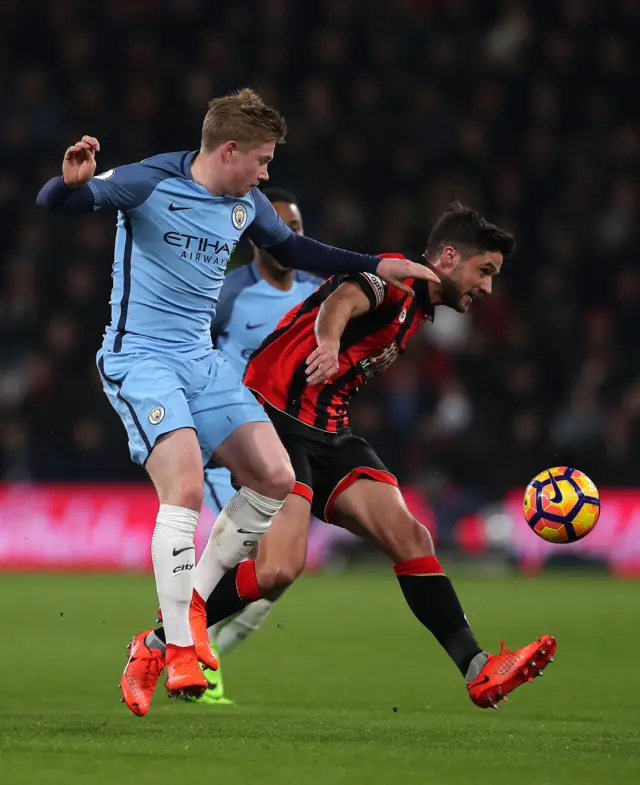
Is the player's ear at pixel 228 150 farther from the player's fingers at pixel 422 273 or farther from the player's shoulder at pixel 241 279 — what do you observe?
the player's shoulder at pixel 241 279

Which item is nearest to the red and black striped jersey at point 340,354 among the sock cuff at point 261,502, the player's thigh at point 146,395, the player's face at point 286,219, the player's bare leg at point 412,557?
the player's bare leg at point 412,557

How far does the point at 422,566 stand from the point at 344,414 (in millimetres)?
739

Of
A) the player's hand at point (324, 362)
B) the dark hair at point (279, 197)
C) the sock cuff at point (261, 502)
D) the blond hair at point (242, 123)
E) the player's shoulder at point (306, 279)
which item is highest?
the blond hair at point (242, 123)

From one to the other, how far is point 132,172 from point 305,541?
160 centimetres

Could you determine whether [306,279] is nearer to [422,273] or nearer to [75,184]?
[422,273]

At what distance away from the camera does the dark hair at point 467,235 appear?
5.62 metres

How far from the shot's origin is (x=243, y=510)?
5.29 metres

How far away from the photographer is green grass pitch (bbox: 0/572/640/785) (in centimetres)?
391

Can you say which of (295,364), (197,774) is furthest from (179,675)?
(295,364)

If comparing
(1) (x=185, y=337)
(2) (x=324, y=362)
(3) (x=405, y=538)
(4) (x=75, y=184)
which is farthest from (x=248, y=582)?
(4) (x=75, y=184)

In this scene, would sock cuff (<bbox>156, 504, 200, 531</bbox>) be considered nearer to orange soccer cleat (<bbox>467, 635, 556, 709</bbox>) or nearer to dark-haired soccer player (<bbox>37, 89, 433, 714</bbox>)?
dark-haired soccer player (<bbox>37, 89, 433, 714</bbox>)

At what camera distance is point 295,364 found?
580 cm

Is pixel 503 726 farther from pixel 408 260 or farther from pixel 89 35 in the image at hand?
pixel 89 35

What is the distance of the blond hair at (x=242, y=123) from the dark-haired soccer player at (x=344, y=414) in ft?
2.52
